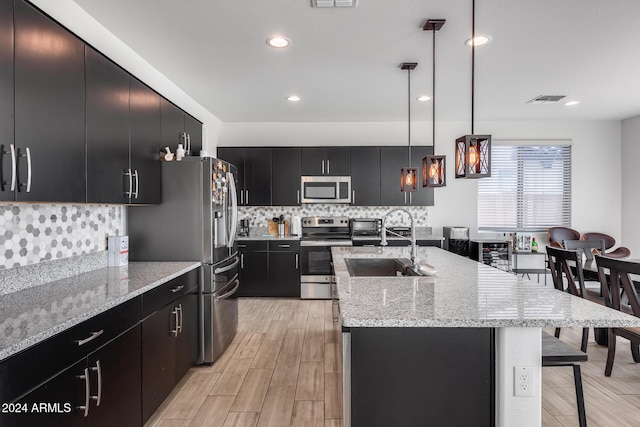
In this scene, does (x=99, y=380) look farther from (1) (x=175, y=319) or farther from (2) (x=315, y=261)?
(2) (x=315, y=261)

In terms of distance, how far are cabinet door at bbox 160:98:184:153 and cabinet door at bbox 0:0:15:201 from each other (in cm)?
157

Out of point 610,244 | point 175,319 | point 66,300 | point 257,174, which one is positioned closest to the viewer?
point 66,300

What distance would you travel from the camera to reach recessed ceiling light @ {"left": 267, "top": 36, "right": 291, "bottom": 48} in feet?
9.60

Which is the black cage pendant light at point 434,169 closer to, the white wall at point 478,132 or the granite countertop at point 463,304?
the granite countertop at point 463,304

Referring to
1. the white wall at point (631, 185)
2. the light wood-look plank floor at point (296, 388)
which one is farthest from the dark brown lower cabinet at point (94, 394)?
the white wall at point (631, 185)

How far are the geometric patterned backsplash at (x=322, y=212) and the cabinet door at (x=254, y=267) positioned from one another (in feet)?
2.14

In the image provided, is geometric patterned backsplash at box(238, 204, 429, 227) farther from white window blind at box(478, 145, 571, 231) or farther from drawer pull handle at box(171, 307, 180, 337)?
drawer pull handle at box(171, 307, 180, 337)

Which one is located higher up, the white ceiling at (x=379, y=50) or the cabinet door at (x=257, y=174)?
the white ceiling at (x=379, y=50)

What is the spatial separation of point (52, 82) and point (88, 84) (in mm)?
314

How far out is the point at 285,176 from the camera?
18.7ft

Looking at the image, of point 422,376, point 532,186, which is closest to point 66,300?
point 422,376

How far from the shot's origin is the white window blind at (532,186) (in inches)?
235

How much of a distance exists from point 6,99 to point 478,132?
222 inches

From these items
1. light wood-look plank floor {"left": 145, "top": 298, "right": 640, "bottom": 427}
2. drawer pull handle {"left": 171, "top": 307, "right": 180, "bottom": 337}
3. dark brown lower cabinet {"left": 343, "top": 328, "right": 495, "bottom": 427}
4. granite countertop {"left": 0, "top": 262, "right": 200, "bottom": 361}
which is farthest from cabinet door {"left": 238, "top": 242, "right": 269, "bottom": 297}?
dark brown lower cabinet {"left": 343, "top": 328, "right": 495, "bottom": 427}
